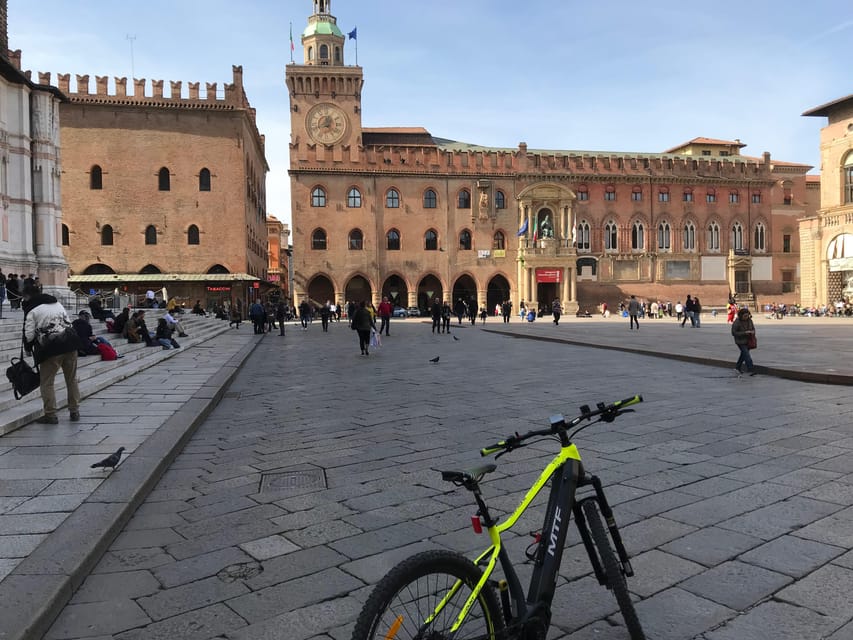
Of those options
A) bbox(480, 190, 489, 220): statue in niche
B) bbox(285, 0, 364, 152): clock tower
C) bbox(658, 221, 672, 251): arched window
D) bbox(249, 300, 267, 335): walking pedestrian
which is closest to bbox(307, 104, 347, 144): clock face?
bbox(285, 0, 364, 152): clock tower

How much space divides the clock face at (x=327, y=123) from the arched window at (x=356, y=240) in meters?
6.76

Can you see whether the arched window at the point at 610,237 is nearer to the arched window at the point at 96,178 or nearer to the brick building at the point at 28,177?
the arched window at the point at 96,178

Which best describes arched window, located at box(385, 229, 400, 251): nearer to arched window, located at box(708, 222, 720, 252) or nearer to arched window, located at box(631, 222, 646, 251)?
arched window, located at box(631, 222, 646, 251)

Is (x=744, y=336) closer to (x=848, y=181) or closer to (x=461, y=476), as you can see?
(x=461, y=476)

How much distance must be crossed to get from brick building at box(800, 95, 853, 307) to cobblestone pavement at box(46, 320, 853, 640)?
4229 centimetres

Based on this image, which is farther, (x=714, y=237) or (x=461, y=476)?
(x=714, y=237)

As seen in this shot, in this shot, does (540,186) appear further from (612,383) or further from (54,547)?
(54,547)

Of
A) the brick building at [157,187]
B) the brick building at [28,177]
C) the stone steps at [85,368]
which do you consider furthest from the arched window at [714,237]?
the brick building at [28,177]

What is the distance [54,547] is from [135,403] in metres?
5.31

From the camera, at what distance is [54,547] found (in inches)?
138

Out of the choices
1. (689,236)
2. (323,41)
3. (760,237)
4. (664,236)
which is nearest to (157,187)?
(323,41)

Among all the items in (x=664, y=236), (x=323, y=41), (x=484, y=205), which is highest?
(x=323, y=41)

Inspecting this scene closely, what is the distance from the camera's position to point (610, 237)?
52.4 m

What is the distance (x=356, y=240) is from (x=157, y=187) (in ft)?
46.1
